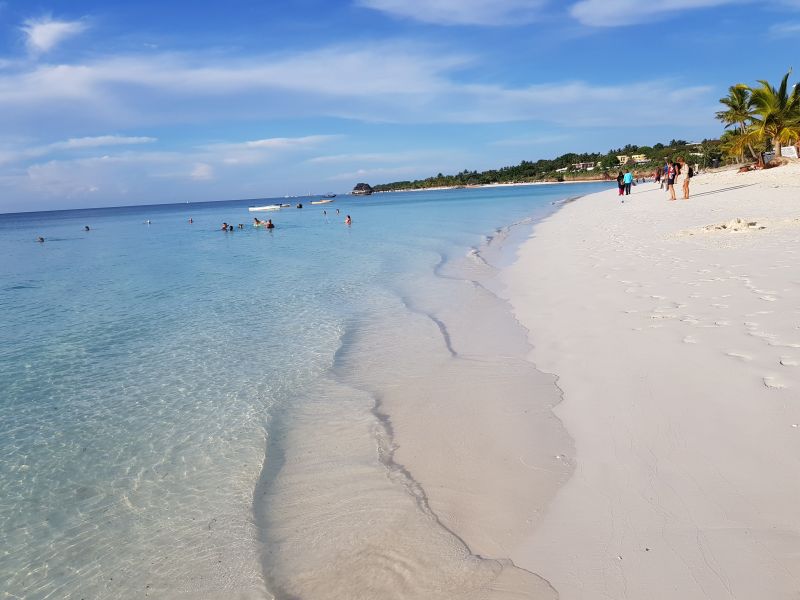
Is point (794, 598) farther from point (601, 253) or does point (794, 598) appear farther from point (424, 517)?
point (601, 253)

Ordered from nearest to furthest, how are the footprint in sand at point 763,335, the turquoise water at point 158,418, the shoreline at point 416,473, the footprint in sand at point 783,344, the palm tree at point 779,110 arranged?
1. the shoreline at point 416,473
2. the turquoise water at point 158,418
3. the footprint in sand at point 783,344
4. the footprint in sand at point 763,335
5. the palm tree at point 779,110

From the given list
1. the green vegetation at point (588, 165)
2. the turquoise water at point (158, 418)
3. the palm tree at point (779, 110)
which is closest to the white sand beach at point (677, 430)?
the turquoise water at point (158, 418)

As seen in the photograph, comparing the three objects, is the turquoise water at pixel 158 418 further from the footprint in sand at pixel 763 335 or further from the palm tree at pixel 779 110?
the palm tree at pixel 779 110

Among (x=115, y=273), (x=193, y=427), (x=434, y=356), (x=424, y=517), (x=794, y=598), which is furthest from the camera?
(x=115, y=273)

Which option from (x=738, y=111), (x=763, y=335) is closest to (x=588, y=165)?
(x=738, y=111)

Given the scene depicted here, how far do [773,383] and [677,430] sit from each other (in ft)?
3.82

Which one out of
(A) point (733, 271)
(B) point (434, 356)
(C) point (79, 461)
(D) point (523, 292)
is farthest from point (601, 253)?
(C) point (79, 461)

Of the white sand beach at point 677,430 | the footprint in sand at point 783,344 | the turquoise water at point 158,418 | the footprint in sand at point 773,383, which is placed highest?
the footprint in sand at point 783,344

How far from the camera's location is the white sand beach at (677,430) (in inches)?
115

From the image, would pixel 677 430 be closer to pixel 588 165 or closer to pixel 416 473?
pixel 416 473

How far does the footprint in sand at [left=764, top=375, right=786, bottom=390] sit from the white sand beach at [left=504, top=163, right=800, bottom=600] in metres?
0.01

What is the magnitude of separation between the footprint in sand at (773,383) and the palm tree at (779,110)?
43294 millimetres

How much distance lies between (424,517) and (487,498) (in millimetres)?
504

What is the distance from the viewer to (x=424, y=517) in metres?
3.88
